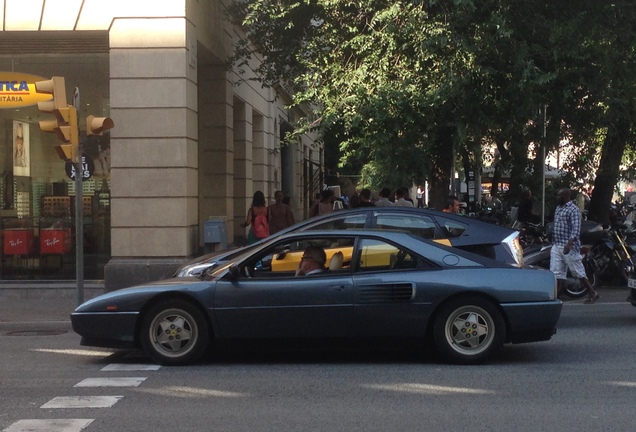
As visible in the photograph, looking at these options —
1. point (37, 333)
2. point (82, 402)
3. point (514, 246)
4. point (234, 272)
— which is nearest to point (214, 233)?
point (37, 333)

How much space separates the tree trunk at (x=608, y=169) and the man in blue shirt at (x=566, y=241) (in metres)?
4.10

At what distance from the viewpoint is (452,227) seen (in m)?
11.6

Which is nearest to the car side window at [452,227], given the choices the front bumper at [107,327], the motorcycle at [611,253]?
the front bumper at [107,327]

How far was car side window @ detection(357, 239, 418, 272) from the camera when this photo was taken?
9148 millimetres

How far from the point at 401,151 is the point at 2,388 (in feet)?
32.6

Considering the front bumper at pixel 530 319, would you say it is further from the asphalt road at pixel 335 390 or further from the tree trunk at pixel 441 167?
the tree trunk at pixel 441 167

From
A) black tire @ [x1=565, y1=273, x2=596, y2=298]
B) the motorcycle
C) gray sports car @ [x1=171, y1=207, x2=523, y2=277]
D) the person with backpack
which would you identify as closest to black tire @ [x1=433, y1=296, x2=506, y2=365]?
gray sports car @ [x1=171, y1=207, x2=523, y2=277]

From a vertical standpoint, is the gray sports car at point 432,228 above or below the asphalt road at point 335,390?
above

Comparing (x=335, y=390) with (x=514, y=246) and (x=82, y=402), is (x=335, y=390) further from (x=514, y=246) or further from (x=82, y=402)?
(x=514, y=246)

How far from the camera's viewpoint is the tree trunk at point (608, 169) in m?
18.1

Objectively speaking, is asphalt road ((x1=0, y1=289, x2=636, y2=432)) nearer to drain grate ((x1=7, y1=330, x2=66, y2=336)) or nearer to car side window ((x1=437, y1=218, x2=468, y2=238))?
drain grate ((x1=7, y1=330, x2=66, y2=336))

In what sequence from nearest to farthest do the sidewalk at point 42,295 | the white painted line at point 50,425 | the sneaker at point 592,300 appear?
the white painted line at point 50,425 < the sneaker at point 592,300 < the sidewalk at point 42,295

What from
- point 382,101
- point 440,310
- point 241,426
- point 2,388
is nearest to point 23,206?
point 382,101

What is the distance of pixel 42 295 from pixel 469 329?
907cm
